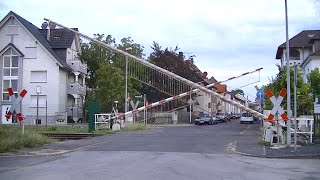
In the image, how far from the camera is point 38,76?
58.9 metres

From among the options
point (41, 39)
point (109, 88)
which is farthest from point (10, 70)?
point (109, 88)

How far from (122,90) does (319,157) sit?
1651 inches

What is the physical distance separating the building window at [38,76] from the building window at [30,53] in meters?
2.07

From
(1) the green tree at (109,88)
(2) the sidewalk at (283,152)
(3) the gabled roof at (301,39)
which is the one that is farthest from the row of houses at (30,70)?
(2) the sidewalk at (283,152)

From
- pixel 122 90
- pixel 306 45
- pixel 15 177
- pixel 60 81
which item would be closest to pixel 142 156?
pixel 15 177

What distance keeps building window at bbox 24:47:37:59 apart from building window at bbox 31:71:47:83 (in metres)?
2.07

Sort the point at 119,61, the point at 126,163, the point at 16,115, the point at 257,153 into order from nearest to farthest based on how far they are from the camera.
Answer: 1. the point at 126,163
2. the point at 257,153
3. the point at 16,115
4. the point at 119,61

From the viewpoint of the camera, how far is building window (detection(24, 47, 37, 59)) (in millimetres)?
58281

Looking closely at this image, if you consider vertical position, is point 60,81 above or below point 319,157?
above

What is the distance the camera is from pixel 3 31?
192 feet

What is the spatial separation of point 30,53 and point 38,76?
123 inches

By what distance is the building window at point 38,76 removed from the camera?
5862 centimetres

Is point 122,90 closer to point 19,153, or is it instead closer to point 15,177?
point 19,153

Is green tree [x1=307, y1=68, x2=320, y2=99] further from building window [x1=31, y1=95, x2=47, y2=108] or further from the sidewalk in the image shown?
building window [x1=31, y1=95, x2=47, y2=108]
